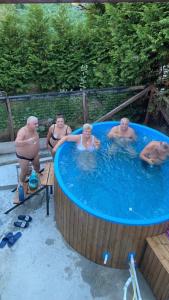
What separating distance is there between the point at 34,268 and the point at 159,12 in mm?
5450

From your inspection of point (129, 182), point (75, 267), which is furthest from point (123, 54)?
point (75, 267)

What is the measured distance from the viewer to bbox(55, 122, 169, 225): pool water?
464cm

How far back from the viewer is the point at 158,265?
3.71 metres

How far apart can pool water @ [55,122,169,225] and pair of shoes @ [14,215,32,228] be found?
0.92 m

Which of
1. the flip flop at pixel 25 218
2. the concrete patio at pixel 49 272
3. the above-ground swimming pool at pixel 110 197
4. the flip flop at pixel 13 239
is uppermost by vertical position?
the above-ground swimming pool at pixel 110 197

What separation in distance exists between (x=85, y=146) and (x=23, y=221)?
191cm

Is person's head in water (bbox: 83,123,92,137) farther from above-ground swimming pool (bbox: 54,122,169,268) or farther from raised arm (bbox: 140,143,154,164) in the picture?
raised arm (bbox: 140,143,154,164)

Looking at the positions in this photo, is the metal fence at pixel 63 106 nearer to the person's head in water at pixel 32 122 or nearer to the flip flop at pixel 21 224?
the person's head in water at pixel 32 122

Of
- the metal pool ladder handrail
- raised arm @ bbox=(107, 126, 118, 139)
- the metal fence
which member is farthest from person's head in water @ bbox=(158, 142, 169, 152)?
the metal pool ladder handrail

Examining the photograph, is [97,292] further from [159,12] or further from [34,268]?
[159,12]

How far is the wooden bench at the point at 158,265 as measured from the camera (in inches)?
143

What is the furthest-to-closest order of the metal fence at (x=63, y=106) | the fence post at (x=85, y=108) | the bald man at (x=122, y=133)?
the fence post at (x=85, y=108)
the metal fence at (x=63, y=106)
the bald man at (x=122, y=133)

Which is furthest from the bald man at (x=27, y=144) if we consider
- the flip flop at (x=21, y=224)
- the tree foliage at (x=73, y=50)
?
the tree foliage at (x=73, y=50)

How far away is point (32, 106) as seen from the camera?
6.36 metres
